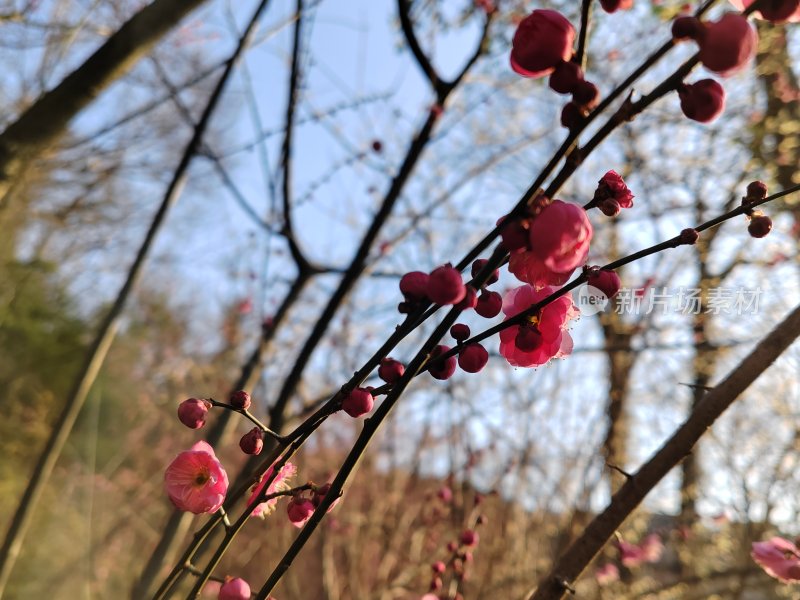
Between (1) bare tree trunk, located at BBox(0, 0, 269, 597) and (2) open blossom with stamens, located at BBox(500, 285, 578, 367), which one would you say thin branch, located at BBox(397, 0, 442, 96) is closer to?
(1) bare tree trunk, located at BBox(0, 0, 269, 597)

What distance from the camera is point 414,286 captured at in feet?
1.49

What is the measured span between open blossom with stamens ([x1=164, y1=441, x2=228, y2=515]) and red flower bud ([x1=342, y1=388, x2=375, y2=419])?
159 mm

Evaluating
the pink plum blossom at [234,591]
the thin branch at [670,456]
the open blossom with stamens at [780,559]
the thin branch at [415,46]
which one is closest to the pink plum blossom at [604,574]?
the open blossom with stamens at [780,559]

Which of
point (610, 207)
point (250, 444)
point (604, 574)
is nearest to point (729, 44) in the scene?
point (610, 207)

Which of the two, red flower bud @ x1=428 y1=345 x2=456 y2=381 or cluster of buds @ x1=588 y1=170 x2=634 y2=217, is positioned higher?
cluster of buds @ x1=588 y1=170 x2=634 y2=217

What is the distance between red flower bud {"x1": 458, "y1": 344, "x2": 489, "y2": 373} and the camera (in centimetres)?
51

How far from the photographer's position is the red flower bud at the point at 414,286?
0.45 metres

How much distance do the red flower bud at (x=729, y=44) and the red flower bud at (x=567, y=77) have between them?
0.08m

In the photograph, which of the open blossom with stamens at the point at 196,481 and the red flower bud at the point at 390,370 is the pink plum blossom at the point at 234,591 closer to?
the open blossom with stamens at the point at 196,481

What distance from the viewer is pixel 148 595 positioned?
155 centimetres

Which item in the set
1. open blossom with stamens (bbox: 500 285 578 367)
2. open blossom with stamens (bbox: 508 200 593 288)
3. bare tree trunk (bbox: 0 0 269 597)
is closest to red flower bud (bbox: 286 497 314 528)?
open blossom with stamens (bbox: 500 285 578 367)

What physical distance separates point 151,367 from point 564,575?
237 inches

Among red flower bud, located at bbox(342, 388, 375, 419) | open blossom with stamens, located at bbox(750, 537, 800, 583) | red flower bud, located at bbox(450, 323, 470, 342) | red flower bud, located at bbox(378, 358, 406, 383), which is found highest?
open blossom with stamens, located at bbox(750, 537, 800, 583)

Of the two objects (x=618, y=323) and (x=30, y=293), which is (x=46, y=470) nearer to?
Answer: (x=618, y=323)
